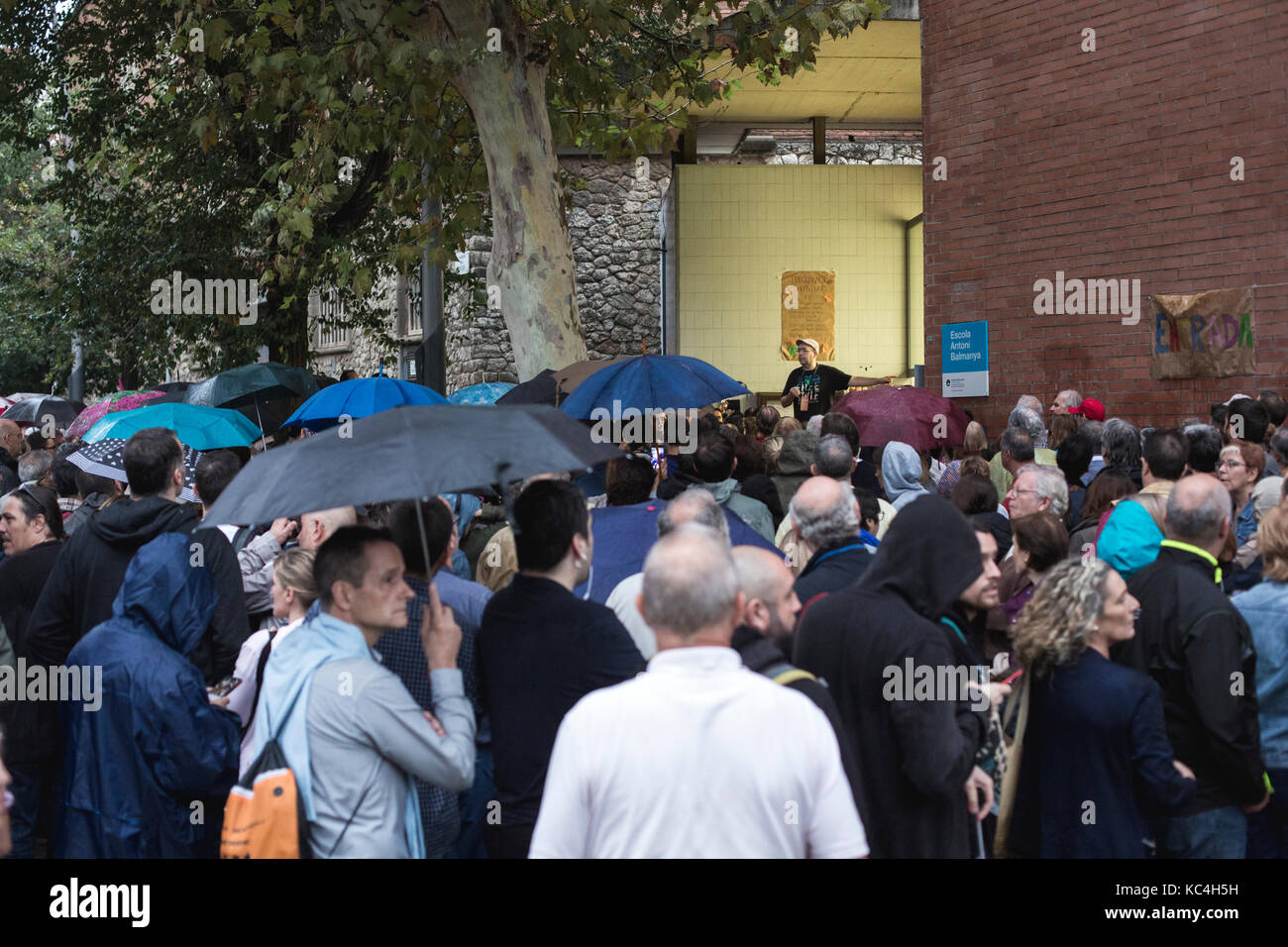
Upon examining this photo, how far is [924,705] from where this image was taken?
142 inches

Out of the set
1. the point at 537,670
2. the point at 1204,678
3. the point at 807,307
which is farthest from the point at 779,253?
the point at 537,670

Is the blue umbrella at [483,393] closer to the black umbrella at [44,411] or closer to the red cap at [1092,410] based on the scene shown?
the red cap at [1092,410]

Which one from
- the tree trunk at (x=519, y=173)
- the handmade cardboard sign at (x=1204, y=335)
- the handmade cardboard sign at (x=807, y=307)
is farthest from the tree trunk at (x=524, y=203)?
the handmade cardboard sign at (x=807, y=307)

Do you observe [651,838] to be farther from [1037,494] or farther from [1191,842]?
[1037,494]

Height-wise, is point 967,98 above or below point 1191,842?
above

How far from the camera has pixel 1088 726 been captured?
4078 mm

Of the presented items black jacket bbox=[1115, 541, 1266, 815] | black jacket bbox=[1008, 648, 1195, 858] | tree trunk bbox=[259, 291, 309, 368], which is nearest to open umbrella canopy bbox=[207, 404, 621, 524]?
black jacket bbox=[1008, 648, 1195, 858]

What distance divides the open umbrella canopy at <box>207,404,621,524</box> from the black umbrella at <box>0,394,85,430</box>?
13924mm

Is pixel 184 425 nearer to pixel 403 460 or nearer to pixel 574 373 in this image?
pixel 574 373

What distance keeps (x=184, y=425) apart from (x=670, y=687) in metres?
6.81

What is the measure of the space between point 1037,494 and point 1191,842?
2.13m

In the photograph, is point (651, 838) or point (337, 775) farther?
point (337, 775)

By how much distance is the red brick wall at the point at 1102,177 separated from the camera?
38.2ft
